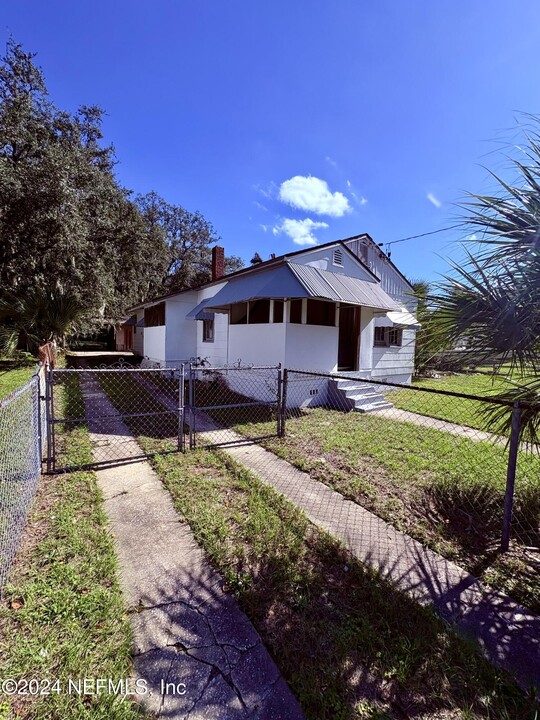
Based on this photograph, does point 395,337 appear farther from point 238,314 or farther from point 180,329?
point 180,329

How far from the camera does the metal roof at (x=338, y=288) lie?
877 centimetres

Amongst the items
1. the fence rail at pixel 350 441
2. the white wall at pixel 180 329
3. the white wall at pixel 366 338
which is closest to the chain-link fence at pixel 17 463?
the fence rail at pixel 350 441

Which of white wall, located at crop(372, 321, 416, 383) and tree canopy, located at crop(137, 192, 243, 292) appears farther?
tree canopy, located at crop(137, 192, 243, 292)

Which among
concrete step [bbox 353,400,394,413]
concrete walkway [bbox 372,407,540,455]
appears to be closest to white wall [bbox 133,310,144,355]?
concrete step [bbox 353,400,394,413]

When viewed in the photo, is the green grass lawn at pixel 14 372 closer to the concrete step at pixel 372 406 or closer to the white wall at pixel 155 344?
Answer: the white wall at pixel 155 344

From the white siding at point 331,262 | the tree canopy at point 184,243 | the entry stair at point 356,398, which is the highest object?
the tree canopy at point 184,243

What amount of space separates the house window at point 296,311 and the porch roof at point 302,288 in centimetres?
99

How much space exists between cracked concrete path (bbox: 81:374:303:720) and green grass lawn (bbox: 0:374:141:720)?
12cm

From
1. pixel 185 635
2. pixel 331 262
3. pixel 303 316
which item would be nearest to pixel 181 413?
pixel 185 635

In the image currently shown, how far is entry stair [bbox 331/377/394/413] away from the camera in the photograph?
954 cm

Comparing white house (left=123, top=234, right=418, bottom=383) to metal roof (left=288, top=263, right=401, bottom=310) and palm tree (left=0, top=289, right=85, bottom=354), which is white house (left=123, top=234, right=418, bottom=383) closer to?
metal roof (left=288, top=263, right=401, bottom=310)

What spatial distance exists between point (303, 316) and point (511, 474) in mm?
7304

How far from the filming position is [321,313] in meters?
10.6

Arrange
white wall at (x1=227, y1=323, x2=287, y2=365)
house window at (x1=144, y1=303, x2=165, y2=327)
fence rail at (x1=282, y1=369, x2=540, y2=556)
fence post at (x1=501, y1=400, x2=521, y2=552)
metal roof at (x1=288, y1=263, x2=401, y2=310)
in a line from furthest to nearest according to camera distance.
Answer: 1. house window at (x1=144, y1=303, x2=165, y2=327)
2. white wall at (x1=227, y1=323, x2=287, y2=365)
3. metal roof at (x1=288, y1=263, x2=401, y2=310)
4. fence rail at (x1=282, y1=369, x2=540, y2=556)
5. fence post at (x1=501, y1=400, x2=521, y2=552)
